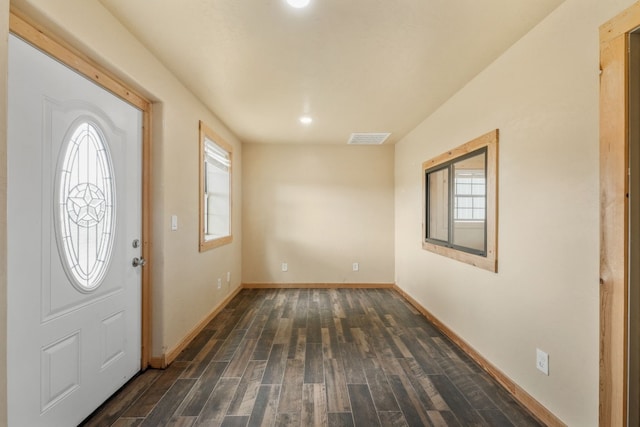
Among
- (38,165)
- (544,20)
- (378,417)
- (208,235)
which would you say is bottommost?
(378,417)

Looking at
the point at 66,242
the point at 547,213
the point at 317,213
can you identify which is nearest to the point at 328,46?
the point at 547,213

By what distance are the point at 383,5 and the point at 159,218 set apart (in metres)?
2.20

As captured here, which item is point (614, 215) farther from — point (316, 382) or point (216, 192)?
point (216, 192)

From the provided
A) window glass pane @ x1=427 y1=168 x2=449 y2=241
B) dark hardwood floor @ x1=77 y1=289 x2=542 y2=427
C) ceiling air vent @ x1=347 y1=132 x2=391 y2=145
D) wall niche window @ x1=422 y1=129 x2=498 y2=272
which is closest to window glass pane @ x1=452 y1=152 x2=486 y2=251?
wall niche window @ x1=422 y1=129 x2=498 y2=272

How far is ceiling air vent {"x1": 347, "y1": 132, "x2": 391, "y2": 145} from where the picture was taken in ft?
14.1

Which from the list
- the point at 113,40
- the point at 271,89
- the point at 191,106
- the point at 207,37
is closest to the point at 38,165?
the point at 113,40

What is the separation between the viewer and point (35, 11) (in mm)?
1312

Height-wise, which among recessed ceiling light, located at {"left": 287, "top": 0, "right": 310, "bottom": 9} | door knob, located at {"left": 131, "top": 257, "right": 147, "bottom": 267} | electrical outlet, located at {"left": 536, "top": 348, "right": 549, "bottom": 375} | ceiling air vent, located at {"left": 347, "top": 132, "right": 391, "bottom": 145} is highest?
recessed ceiling light, located at {"left": 287, "top": 0, "right": 310, "bottom": 9}

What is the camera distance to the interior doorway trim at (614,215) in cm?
130

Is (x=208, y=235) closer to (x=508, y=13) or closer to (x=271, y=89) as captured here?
(x=271, y=89)

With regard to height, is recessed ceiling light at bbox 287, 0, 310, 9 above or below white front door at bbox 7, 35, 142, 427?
above

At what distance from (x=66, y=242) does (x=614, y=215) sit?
2.78 meters

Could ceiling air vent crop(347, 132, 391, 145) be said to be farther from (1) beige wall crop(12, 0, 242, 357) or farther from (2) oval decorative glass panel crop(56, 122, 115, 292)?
(2) oval decorative glass panel crop(56, 122, 115, 292)

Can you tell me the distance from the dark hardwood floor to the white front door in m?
0.37
